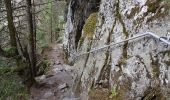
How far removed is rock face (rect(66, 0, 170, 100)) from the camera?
4801 millimetres

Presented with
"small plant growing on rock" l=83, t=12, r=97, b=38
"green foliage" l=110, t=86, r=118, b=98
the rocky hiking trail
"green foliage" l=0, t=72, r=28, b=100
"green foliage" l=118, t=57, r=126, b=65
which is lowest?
the rocky hiking trail

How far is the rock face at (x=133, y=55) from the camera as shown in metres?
4.80

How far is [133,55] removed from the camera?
5633mm

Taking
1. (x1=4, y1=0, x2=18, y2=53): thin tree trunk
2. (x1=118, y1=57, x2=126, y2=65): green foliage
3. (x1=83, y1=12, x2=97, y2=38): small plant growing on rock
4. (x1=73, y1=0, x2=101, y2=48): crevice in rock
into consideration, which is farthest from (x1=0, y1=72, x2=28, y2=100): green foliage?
(x1=73, y1=0, x2=101, y2=48): crevice in rock

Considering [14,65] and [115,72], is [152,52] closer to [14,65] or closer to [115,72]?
[115,72]

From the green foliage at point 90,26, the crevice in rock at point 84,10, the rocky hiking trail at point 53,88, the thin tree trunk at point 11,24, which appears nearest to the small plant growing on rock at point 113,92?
the rocky hiking trail at point 53,88

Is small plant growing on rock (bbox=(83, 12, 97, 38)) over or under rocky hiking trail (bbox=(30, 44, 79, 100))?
over

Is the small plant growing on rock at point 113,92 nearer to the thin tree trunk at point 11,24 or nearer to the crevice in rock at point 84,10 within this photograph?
the thin tree trunk at point 11,24

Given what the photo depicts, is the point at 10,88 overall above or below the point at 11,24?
below

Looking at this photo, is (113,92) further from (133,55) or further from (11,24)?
(11,24)

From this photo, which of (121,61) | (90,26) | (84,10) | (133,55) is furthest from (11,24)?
(133,55)

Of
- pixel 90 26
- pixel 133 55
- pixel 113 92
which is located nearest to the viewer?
pixel 133 55

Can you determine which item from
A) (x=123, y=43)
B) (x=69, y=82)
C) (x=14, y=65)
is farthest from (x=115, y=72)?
(x=69, y=82)

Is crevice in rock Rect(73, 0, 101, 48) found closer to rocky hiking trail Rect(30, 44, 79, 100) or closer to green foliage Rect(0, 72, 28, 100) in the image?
rocky hiking trail Rect(30, 44, 79, 100)
